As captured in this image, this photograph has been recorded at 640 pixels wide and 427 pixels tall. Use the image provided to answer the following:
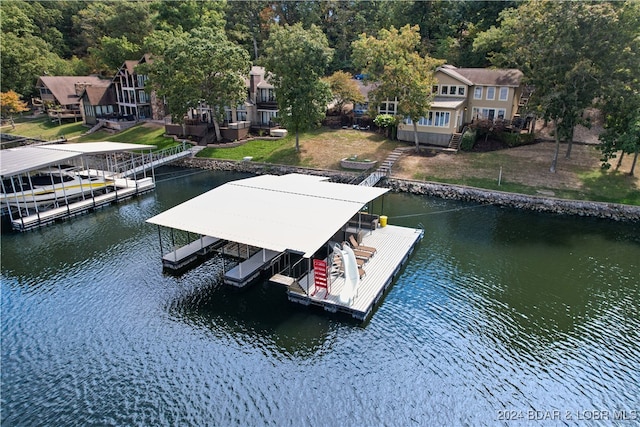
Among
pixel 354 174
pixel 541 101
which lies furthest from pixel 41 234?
pixel 541 101

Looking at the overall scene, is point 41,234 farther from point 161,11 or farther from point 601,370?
point 161,11

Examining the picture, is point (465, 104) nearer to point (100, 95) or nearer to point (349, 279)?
point (349, 279)

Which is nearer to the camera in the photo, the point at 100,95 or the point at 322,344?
the point at 322,344

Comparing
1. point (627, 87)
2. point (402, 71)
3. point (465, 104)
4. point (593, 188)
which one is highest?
point (402, 71)

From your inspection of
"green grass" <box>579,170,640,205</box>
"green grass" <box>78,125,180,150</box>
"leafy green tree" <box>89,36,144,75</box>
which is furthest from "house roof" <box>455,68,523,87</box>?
"leafy green tree" <box>89,36,144,75</box>

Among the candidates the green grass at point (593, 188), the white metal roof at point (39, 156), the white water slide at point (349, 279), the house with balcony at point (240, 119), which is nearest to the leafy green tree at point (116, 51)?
the house with balcony at point (240, 119)

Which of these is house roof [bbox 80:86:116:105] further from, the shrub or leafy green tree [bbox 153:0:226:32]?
the shrub

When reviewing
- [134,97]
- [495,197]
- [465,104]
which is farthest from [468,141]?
[134,97]
